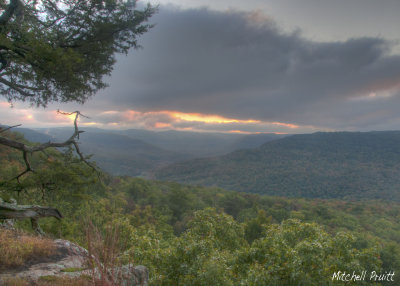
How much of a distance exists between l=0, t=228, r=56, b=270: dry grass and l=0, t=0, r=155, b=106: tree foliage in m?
3.73

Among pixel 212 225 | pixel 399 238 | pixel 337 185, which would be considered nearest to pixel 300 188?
pixel 337 185

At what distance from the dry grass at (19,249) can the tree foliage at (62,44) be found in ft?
12.2

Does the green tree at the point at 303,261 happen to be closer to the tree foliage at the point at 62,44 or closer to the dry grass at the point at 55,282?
the dry grass at the point at 55,282

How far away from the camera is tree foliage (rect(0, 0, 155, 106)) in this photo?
506 centimetres

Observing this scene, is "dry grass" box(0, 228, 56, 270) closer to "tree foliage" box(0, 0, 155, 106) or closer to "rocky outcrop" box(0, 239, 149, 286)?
"rocky outcrop" box(0, 239, 149, 286)

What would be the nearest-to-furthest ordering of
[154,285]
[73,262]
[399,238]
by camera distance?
[73,262] < [154,285] < [399,238]

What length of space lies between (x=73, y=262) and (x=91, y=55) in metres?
5.68

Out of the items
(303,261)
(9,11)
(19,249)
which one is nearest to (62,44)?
(9,11)

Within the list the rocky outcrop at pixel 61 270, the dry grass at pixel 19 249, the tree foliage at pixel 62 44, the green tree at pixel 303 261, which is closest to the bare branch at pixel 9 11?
the tree foliage at pixel 62 44

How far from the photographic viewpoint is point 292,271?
5.48 metres

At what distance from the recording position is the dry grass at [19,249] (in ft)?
15.1

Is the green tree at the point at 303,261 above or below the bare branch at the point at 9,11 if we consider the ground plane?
below

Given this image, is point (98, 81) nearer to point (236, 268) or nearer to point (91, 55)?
point (91, 55)

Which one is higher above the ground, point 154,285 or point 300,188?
point 154,285
